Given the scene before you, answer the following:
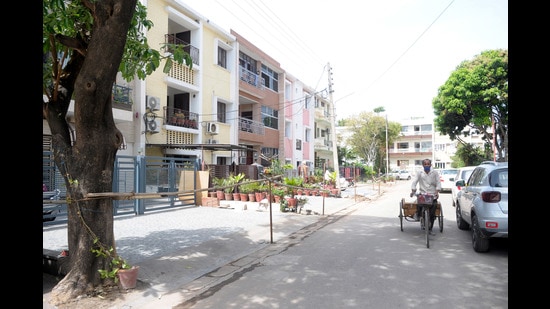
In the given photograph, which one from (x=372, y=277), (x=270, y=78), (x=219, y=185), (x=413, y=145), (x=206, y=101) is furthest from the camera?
(x=413, y=145)

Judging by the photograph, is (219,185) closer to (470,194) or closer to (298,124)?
(470,194)

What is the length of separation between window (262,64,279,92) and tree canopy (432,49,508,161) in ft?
42.8

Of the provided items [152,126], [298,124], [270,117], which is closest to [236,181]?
[152,126]

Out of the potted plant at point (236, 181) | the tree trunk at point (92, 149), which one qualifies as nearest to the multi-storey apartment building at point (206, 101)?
the potted plant at point (236, 181)

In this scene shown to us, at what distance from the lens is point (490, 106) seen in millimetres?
23141

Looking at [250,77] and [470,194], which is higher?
[250,77]

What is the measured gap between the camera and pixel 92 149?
472 cm

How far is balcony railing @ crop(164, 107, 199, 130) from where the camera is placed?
→ 676 inches

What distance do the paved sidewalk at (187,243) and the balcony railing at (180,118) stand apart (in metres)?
5.78

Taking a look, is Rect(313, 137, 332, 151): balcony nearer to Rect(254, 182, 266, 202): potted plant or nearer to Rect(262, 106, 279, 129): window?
Rect(262, 106, 279, 129): window

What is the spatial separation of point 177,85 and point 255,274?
14258 millimetres

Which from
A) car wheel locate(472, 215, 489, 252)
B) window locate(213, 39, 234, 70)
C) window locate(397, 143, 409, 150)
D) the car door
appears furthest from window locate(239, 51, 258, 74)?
window locate(397, 143, 409, 150)

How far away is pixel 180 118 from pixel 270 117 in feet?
36.0
